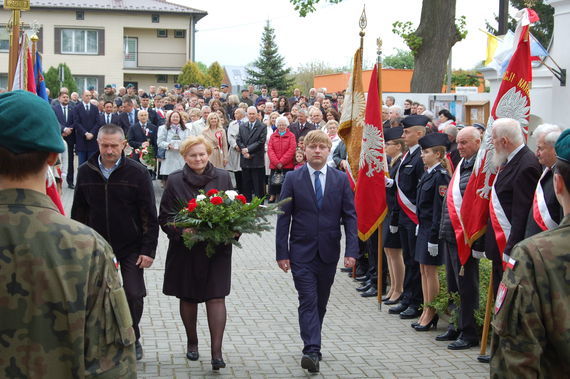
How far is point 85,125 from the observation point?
19.5 m

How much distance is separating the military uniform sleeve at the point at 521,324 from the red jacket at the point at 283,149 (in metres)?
13.2

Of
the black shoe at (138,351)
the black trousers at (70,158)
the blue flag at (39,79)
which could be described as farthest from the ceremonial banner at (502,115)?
the black trousers at (70,158)

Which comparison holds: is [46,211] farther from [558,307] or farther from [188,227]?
[188,227]

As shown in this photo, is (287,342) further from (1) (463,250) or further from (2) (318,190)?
(1) (463,250)

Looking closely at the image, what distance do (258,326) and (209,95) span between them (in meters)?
20.8

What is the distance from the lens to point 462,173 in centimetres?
817

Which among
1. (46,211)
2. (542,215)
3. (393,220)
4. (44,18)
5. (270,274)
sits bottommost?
(270,274)

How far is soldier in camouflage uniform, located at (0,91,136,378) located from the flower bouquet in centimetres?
369

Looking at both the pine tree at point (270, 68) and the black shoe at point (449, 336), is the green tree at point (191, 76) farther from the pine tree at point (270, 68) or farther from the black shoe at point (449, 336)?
the black shoe at point (449, 336)

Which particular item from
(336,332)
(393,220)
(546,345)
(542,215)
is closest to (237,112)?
(393,220)

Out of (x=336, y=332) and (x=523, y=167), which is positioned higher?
(x=523, y=167)

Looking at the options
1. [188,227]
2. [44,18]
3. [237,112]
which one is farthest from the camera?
[44,18]

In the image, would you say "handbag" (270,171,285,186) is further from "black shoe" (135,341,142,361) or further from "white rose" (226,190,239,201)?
"white rose" (226,190,239,201)

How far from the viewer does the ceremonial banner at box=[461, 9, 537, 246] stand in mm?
7602
